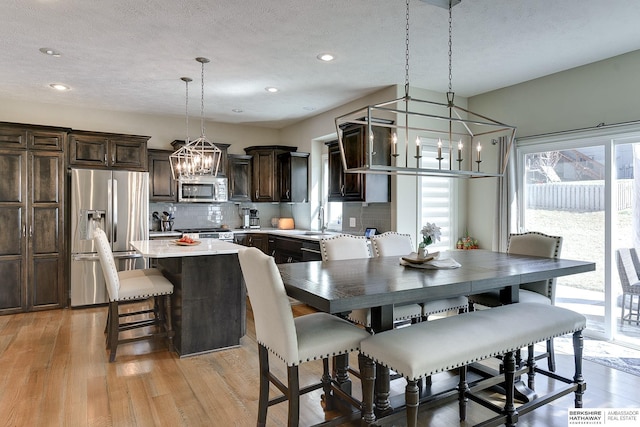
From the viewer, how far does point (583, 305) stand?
419cm

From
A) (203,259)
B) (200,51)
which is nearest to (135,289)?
(203,259)

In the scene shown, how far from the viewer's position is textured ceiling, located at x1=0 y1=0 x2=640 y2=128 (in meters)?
2.91

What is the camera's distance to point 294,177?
6543mm

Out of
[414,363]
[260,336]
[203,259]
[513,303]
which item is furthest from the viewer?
[203,259]

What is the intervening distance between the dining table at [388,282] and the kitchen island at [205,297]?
105 cm

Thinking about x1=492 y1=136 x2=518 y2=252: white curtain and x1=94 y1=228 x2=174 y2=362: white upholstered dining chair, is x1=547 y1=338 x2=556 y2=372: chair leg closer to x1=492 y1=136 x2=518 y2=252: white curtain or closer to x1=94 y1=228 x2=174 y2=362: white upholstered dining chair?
x1=492 y1=136 x2=518 y2=252: white curtain

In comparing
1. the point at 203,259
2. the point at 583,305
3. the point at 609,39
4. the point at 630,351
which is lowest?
the point at 630,351

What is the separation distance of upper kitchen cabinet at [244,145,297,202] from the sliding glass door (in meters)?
3.71

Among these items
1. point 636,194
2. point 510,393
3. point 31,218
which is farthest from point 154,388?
point 636,194

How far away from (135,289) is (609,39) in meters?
4.58

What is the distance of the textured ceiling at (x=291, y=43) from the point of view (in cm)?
291

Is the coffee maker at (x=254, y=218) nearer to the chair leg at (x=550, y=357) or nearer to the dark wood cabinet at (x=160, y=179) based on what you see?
the dark wood cabinet at (x=160, y=179)

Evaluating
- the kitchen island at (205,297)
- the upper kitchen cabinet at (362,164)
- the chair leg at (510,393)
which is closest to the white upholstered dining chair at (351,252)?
the chair leg at (510,393)

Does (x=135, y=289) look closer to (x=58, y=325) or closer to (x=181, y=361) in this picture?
(x=181, y=361)
